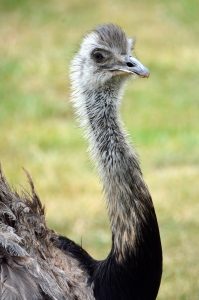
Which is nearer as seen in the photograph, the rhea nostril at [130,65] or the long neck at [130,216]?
the long neck at [130,216]

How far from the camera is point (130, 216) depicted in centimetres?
417

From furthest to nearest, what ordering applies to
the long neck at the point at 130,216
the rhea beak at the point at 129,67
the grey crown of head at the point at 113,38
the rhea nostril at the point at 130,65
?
the grey crown of head at the point at 113,38 → the rhea nostril at the point at 130,65 → the rhea beak at the point at 129,67 → the long neck at the point at 130,216

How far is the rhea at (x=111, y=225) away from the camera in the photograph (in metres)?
3.87

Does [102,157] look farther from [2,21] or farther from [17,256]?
[2,21]

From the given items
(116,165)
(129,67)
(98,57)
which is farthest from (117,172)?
(98,57)

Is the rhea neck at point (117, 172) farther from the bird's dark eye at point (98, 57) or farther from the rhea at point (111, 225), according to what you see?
the bird's dark eye at point (98, 57)

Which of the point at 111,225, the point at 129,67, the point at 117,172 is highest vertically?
the point at 129,67

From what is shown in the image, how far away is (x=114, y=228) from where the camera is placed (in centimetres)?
424

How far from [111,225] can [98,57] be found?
1.05m

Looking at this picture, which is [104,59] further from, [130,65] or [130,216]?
[130,216]

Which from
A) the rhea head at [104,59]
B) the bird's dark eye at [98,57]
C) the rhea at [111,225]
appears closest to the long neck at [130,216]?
the rhea at [111,225]

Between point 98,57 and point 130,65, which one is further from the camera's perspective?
point 98,57

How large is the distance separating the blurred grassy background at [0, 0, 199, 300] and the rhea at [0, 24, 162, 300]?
403 mm

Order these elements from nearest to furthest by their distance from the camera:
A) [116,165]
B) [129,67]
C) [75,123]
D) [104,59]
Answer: [116,165]
[129,67]
[104,59]
[75,123]
